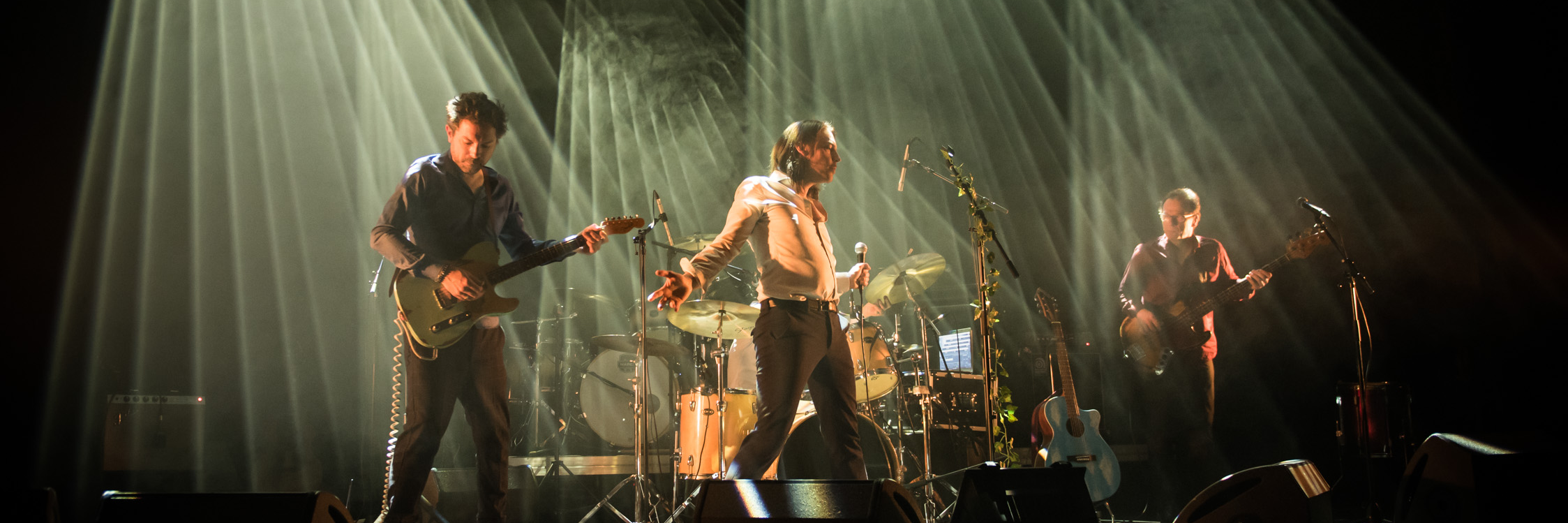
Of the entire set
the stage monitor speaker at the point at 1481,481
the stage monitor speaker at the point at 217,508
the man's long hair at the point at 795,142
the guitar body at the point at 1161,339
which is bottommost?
the stage monitor speaker at the point at 1481,481

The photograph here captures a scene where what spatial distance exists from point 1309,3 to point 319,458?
23.0ft

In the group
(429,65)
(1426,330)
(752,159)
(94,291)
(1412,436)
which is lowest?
(1412,436)

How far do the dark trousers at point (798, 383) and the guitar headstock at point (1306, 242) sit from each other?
9.72 feet

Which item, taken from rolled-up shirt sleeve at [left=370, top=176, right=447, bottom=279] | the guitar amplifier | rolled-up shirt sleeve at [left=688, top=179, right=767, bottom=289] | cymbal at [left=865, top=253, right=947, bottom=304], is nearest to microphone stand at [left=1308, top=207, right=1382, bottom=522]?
cymbal at [left=865, top=253, right=947, bottom=304]

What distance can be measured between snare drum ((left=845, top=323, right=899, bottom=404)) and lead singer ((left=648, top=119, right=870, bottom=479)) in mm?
1574

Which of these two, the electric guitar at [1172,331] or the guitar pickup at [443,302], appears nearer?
the guitar pickup at [443,302]

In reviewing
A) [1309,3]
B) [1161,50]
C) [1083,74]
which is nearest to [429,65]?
[1083,74]

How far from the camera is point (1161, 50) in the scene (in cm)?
630

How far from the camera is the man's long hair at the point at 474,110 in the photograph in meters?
3.50

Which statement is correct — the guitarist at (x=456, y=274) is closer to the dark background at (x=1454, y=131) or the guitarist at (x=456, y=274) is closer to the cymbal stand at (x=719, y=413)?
the dark background at (x=1454, y=131)

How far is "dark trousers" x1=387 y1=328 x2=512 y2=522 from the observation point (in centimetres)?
322

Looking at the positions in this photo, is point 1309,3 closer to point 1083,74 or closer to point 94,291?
point 1083,74

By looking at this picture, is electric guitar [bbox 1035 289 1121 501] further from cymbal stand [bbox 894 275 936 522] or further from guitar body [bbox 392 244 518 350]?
guitar body [bbox 392 244 518 350]

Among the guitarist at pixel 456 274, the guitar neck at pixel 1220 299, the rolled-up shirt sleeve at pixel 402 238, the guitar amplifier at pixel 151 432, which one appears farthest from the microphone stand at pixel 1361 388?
the guitar amplifier at pixel 151 432
